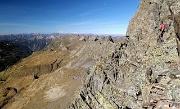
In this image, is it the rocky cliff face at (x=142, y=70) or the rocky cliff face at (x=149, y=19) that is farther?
the rocky cliff face at (x=149, y=19)

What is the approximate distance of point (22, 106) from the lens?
90.0 m

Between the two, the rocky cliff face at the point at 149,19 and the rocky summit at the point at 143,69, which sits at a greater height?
the rocky cliff face at the point at 149,19

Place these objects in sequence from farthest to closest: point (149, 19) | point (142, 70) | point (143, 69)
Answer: point (149, 19)
point (142, 70)
point (143, 69)

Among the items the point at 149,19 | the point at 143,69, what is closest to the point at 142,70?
the point at 143,69

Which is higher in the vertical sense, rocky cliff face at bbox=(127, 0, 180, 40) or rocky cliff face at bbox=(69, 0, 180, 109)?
rocky cliff face at bbox=(127, 0, 180, 40)

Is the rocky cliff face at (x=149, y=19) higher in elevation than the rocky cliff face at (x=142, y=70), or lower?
higher

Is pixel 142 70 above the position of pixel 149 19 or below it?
below

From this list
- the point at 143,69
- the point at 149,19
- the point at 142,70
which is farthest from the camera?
the point at 149,19

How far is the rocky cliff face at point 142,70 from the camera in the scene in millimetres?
23828

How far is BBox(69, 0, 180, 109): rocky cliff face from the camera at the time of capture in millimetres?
23828

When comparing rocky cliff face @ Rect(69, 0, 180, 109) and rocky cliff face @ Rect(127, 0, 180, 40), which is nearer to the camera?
rocky cliff face @ Rect(69, 0, 180, 109)

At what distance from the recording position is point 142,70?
3300 cm

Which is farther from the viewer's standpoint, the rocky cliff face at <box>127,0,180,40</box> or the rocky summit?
the rocky cliff face at <box>127,0,180,40</box>

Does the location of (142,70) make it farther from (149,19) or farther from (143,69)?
(149,19)
